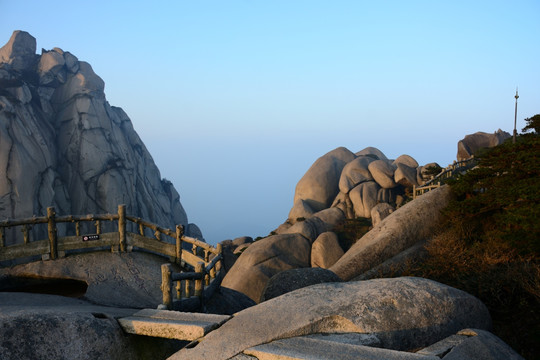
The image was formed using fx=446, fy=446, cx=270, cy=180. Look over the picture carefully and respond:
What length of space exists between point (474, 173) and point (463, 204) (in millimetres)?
1562

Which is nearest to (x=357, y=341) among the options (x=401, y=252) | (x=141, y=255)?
(x=141, y=255)

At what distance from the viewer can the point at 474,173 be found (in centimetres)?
1891

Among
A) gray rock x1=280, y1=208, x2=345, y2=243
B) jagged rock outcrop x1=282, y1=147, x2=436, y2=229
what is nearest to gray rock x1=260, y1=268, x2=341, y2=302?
gray rock x1=280, y1=208, x2=345, y2=243

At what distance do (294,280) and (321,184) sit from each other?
91.3ft

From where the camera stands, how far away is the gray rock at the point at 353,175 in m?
39.0

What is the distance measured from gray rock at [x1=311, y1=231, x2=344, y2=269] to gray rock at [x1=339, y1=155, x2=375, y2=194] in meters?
8.07

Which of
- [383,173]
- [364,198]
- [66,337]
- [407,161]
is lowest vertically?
[66,337]

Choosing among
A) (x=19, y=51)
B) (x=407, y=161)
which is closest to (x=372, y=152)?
(x=407, y=161)

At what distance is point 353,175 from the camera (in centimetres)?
3953

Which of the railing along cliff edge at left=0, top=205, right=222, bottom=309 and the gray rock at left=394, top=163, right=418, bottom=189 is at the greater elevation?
the gray rock at left=394, top=163, right=418, bottom=189

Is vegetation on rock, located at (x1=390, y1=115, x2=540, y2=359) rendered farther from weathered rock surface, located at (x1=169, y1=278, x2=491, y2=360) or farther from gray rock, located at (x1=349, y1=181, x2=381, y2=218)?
gray rock, located at (x1=349, y1=181, x2=381, y2=218)

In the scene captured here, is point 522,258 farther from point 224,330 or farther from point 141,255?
point 141,255

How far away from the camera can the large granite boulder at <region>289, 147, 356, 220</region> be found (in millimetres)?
40719

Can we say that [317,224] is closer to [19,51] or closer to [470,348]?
[470,348]
